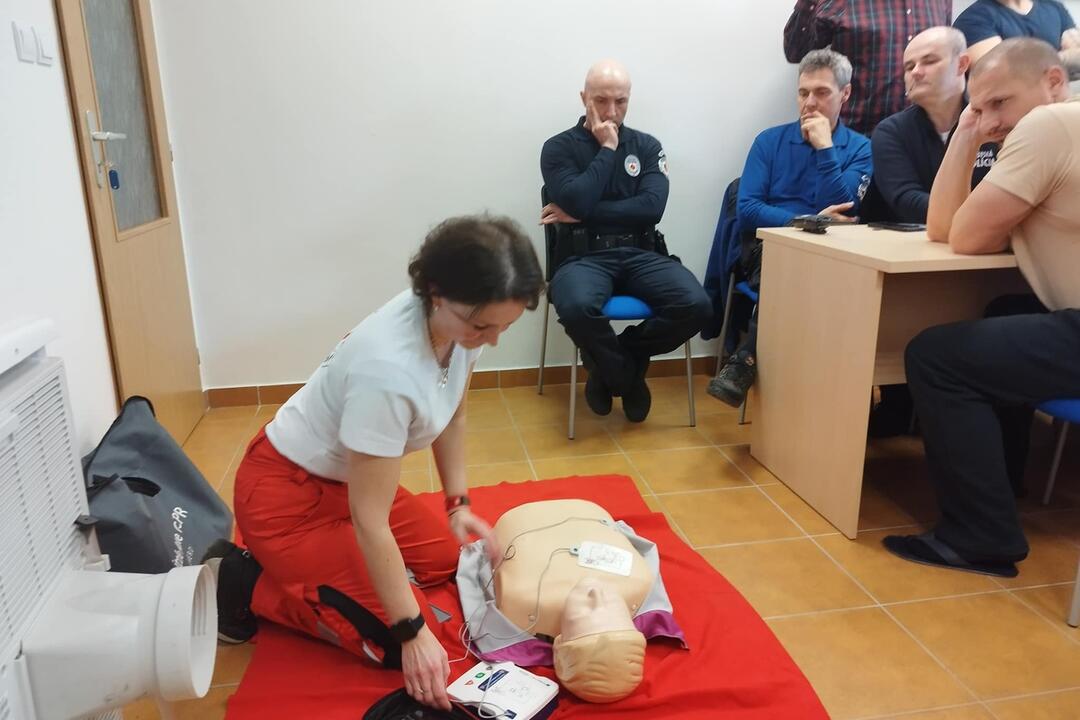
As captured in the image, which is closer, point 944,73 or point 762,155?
point 944,73

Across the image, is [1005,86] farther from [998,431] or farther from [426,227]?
[426,227]

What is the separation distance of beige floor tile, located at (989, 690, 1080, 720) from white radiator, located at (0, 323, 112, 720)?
1.63 metres

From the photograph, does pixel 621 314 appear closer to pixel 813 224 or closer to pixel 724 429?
pixel 724 429

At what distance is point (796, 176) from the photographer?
294cm

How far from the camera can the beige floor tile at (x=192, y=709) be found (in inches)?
56.7

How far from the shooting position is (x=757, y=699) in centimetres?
143

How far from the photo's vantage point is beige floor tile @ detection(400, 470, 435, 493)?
2385mm

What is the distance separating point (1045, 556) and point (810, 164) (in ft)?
5.25

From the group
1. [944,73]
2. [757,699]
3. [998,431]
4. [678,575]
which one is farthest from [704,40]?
[757,699]

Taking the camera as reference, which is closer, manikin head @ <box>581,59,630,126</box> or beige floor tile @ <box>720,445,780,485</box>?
beige floor tile @ <box>720,445,780,485</box>

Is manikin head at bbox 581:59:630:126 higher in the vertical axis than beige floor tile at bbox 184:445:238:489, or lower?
higher

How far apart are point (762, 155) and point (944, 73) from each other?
68cm

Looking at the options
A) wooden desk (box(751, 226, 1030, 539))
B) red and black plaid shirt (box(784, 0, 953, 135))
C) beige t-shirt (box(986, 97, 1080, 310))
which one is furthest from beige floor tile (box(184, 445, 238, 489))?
red and black plaid shirt (box(784, 0, 953, 135))

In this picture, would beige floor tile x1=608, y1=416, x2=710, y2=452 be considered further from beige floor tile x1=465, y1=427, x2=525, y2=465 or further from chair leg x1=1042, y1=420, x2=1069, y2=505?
chair leg x1=1042, y1=420, x2=1069, y2=505
